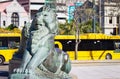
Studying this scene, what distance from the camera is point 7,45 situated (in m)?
28.7

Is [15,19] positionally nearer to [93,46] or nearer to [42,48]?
[93,46]

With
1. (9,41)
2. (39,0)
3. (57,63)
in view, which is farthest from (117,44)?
(39,0)

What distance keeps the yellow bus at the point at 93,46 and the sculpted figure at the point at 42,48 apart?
1981 centimetres

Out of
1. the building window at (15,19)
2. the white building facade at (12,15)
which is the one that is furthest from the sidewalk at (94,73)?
the building window at (15,19)

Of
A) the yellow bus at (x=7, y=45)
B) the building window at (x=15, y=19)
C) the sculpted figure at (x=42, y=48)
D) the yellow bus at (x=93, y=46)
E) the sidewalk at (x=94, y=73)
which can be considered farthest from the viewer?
the building window at (x=15, y=19)

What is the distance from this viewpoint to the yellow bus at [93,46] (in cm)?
3012

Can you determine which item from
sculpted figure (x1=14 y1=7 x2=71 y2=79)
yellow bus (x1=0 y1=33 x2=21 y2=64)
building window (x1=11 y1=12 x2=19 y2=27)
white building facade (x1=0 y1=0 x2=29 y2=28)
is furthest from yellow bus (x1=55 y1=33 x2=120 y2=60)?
building window (x1=11 y1=12 x2=19 y2=27)

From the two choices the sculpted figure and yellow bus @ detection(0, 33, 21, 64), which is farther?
yellow bus @ detection(0, 33, 21, 64)

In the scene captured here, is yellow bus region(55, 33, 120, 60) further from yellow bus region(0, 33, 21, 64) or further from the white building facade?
the white building facade

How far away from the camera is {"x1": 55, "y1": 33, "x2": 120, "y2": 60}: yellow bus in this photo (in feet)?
98.8

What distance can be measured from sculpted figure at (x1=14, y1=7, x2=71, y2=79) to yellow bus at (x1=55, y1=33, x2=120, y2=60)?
19812 mm

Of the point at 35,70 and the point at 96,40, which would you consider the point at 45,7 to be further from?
the point at 96,40

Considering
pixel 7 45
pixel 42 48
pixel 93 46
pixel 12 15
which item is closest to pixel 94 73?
pixel 42 48

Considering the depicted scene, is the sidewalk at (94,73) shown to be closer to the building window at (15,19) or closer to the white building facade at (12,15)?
the white building facade at (12,15)
